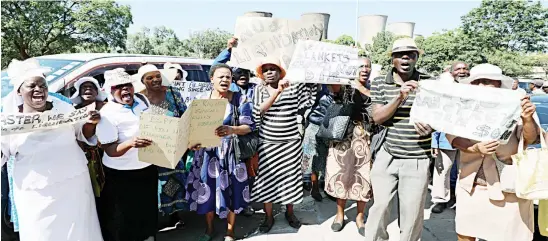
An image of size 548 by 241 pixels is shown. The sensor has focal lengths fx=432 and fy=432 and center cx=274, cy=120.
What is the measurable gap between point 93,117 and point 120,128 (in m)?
0.25

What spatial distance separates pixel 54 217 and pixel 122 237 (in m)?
0.66

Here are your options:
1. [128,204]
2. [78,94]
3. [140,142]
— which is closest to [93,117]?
[140,142]

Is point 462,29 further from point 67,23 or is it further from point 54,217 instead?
point 54,217

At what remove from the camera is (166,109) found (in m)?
3.62

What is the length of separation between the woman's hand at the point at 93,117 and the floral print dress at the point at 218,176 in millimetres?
A: 1274

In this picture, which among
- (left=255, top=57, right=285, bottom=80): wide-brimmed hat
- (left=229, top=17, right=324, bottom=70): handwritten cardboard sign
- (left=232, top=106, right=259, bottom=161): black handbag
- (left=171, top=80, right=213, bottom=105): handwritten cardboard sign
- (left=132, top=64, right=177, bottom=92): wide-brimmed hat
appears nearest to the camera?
(left=132, top=64, right=177, bottom=92): wide-brimmed hat

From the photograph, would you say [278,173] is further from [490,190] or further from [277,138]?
[490,190]

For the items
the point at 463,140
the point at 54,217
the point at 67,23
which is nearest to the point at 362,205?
the point at 463,140

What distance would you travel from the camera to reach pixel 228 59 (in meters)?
5.23

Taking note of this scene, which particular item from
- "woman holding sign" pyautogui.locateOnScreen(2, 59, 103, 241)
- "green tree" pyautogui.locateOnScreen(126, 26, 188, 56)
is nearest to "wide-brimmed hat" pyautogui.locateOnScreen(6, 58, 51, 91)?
"woman holding sign" pyautogui.locateOnScreen(2, 59, 103, 241)

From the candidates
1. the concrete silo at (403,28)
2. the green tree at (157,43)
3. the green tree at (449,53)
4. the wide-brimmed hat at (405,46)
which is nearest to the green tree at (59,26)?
the green tree at (157,43)

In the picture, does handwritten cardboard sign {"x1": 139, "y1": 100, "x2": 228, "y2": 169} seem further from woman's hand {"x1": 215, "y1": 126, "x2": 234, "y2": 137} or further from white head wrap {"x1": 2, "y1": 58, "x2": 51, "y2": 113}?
white head wrap {"x1": 2, "y1": 58, "x2": 51, "y2": 113}

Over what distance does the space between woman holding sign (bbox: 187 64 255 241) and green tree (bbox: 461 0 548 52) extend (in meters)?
33.7

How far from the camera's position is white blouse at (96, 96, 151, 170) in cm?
301
